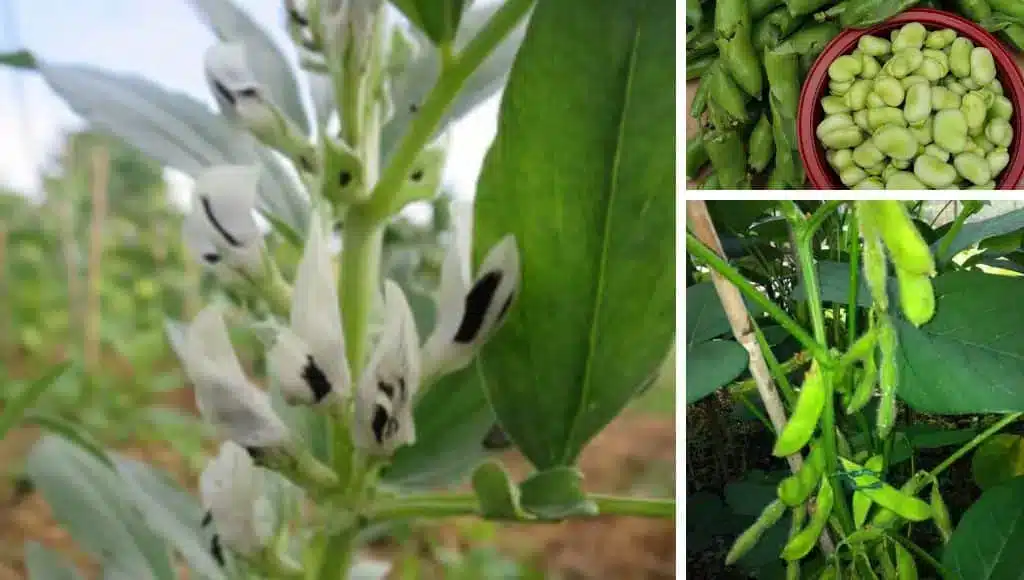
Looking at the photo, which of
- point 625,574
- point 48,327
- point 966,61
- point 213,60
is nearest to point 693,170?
point 966,61

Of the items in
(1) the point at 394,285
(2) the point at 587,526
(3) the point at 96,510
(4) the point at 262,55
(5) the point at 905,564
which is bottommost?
(2) the point at 587,526

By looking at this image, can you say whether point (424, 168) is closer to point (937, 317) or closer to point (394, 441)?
point (394, 441)

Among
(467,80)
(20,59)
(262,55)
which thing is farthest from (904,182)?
(20,59)

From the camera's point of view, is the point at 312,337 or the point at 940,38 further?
the point at 940,38

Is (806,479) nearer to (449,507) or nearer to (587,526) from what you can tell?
(449,507)

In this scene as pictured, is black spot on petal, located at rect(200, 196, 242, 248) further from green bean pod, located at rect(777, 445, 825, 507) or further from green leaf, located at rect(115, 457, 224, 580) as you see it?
green bean pod, located at rect(777, 445, 825, 507)
